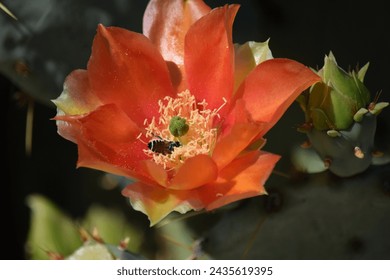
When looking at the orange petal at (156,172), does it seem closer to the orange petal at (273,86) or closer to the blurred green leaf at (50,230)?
the orange petal at (273,86)

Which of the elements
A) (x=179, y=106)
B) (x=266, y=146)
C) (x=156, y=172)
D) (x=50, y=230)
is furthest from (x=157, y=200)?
(x=50, y=230)

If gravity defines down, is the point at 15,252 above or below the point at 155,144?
below

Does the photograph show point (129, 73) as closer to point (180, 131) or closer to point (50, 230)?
point (180, 131)

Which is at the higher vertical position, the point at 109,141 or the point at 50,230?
the point at 109,141

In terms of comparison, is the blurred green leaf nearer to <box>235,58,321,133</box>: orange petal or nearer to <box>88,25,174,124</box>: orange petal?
<box>88,25,174,124</box>: orange petal

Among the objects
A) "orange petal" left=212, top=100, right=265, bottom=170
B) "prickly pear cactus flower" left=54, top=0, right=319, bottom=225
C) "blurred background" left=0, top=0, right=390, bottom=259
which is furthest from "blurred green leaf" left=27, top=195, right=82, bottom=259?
"orange petal" left=212, top=100, right=265, bottom=170

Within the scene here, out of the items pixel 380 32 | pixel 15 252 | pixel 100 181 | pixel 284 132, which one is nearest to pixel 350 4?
pixel 380 32

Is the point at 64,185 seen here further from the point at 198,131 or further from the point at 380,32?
the point at 380,32

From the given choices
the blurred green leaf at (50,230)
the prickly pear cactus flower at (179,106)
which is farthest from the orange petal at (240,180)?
the blurred green leaf at (50,230)
